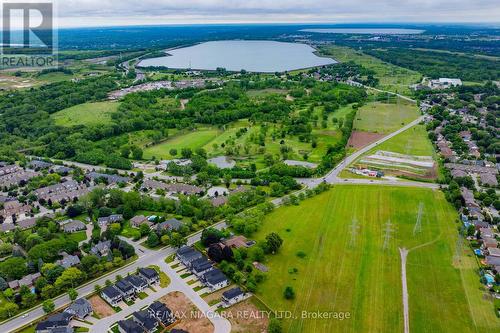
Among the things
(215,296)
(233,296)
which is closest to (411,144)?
(233,296)

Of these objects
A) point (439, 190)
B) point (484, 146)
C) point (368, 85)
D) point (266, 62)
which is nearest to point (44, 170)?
point (439, 190)

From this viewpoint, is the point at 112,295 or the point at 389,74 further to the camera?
the point at 389,74

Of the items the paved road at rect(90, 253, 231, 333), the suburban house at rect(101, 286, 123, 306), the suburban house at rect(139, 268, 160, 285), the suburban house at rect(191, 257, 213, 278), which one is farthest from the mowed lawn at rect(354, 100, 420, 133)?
the suburban house at rect(101, 286, 123, 306)

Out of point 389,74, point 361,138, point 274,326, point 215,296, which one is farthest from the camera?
point 389,74

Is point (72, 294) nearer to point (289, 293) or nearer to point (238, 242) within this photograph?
point (238, 242)

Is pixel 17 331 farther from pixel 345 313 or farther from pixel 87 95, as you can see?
pixel 87 95

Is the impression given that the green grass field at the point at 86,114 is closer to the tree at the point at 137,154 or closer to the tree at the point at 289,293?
the tree at the point at 137,154
